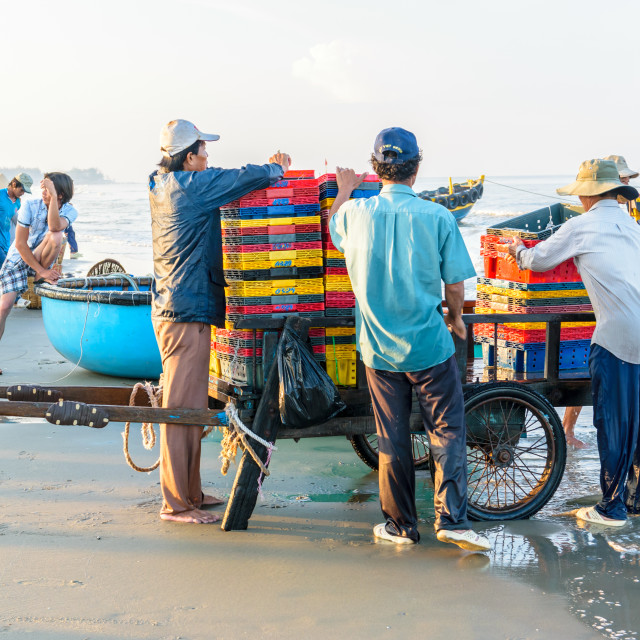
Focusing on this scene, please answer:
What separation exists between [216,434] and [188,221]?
275cm

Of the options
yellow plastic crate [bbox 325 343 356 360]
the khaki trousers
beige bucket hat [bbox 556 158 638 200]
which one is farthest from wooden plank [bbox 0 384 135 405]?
beige bucket hat [bbox 556 158 638 200]

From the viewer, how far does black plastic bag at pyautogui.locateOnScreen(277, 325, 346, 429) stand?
165 inches

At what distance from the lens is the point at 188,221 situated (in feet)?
14.5

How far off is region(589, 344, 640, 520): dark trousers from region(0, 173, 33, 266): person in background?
28.3 ft

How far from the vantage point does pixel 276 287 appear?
4.45 m

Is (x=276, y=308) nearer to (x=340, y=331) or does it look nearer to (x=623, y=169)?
(x=340, y=331)

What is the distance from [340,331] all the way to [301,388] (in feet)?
1.67

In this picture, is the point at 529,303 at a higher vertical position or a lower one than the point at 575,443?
higher

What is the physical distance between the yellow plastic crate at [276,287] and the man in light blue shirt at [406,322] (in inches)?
13.0

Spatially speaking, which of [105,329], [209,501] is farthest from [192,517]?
[105,329]

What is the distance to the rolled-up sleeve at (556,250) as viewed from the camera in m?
4.52

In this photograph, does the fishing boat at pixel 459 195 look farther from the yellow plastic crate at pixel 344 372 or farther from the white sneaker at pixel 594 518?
the yellow plastic crate at pixel 344 372

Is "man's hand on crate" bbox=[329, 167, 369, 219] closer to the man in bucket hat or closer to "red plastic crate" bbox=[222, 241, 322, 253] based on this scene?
"red plastic crate" bbox=[222, 241, 322, 253]

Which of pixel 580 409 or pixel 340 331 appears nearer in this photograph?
pixel 340 331
